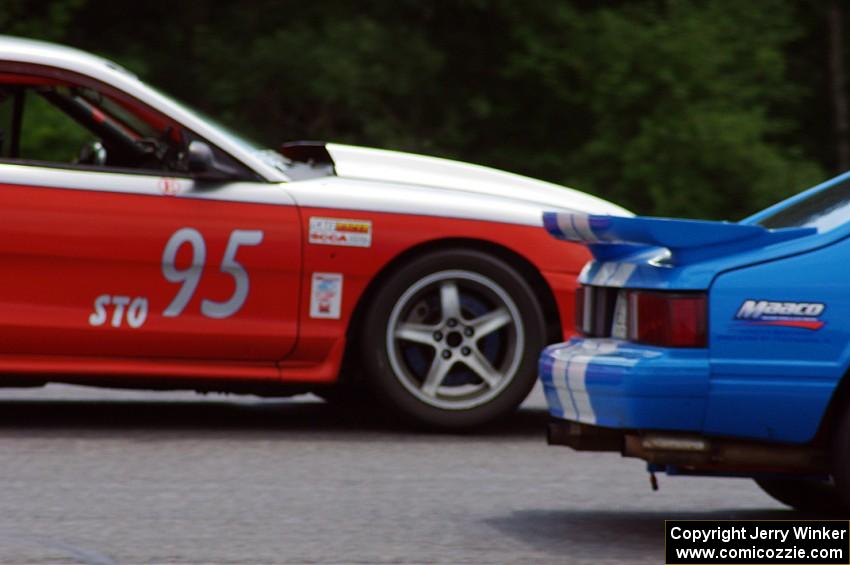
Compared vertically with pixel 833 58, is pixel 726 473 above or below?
below

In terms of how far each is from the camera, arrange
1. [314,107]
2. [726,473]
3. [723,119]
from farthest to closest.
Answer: [314,107]
[723,119]
[726,473]

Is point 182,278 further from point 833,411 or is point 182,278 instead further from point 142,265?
point 833,411

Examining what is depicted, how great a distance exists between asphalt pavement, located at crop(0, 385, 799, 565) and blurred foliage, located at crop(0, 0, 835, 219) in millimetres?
8885

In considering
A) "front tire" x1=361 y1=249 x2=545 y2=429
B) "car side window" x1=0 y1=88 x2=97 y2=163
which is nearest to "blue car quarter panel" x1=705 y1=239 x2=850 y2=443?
"front tire" x1=361 y1=249 x2=545 y2=429

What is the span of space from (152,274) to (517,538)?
8.50 ft

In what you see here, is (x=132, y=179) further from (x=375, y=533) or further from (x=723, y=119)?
(x=723, y=119)

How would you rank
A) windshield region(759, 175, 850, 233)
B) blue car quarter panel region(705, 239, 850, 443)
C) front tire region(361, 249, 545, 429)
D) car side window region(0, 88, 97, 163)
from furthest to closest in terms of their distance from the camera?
car side window region(0, 88, 97, 163) < front tire region(361, 249, 545, 429) < windshield region(759, 175, 850, 233) < blue car quarter panel region(705, 239, 850, 443)

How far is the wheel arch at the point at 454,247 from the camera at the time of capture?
7.69 metres

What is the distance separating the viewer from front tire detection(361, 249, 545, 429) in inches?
302

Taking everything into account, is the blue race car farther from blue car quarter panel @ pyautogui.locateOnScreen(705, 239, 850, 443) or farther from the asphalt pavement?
the asphalt pavement

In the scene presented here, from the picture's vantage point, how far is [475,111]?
19.1 meters

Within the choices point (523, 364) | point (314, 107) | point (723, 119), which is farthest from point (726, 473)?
point (314, 107)

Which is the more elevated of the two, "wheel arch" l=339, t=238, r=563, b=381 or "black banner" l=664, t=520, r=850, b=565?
"wheel arch" l=339, t=238, r=563, b=381

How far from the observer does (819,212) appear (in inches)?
221
